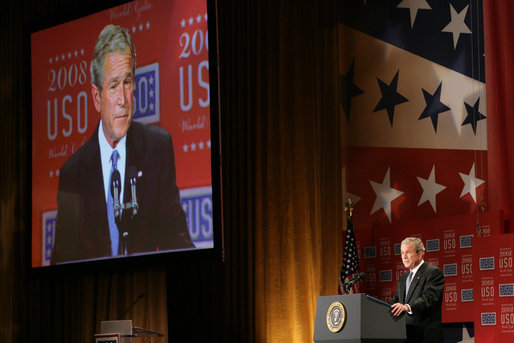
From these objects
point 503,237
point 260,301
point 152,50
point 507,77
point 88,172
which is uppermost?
point 152,50

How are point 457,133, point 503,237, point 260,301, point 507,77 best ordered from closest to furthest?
1. point 503,237
2. point 507,77
3. point 457,133
4. point 260,301

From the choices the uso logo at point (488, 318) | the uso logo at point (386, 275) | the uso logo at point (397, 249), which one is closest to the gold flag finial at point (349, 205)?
the uso logo at point (397, 249)

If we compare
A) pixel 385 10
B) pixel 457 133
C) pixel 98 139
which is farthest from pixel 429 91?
pixel 98 139

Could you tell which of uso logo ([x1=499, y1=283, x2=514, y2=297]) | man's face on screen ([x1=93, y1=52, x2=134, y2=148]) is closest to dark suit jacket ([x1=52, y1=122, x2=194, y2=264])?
man's face on screen ([x1=93, y1=52, x2=134, y2=148])

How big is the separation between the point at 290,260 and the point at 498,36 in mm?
2687

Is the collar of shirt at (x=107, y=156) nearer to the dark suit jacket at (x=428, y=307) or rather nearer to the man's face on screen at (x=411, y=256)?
the man's face on screen at (x=411, y=256)

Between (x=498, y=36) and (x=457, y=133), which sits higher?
(x=498, y=36)

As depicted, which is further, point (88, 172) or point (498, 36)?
point (88, 172)

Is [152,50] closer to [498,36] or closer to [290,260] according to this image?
[290,260]

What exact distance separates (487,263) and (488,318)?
1.35 feet

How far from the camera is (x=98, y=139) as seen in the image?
8102 millimetres

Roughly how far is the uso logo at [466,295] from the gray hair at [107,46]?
386cm

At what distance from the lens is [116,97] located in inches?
315

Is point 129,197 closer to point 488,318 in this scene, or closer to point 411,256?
point 411,256
